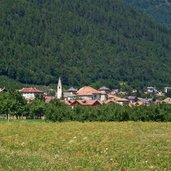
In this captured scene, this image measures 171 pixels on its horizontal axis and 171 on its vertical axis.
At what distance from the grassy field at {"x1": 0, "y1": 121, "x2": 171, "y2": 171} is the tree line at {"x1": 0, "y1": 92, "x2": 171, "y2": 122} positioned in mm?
40169

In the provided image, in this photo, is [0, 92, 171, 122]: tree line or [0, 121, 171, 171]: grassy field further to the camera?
[0, 92, 171, 122]: tree line

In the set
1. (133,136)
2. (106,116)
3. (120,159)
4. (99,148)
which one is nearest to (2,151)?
(99,148)

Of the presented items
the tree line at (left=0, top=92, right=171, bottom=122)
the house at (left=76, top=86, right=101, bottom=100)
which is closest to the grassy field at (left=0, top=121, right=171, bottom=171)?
the tree line at (left=0, top=92, right=171, bottom=122)

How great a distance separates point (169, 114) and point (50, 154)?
50.8 m

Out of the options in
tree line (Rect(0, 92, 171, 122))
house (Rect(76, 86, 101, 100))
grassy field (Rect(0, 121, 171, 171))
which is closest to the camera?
grassy field (Rect(0, 121, 171, 171))

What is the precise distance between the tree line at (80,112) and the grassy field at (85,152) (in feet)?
132

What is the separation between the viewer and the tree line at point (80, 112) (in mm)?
77250

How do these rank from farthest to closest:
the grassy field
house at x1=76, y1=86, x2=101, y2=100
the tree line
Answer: house at x1=76, y1=86, x2=101, y2=100, the tree line, the grassy field

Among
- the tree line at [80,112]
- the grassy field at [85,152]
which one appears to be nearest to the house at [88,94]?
the tree line at [80,112]

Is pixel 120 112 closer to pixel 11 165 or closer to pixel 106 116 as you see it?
pixel 106 116

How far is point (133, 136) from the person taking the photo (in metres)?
33.7

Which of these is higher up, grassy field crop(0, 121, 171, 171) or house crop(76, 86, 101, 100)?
house crop(76, 86, 101, 100)

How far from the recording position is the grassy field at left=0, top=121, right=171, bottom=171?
22031 millimetres

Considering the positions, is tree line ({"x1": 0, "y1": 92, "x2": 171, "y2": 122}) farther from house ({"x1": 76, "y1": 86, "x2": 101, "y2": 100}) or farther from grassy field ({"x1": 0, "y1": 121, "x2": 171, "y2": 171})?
house ({"x1": 76, "y1": 86, "x2": 101, "y2": 100})
